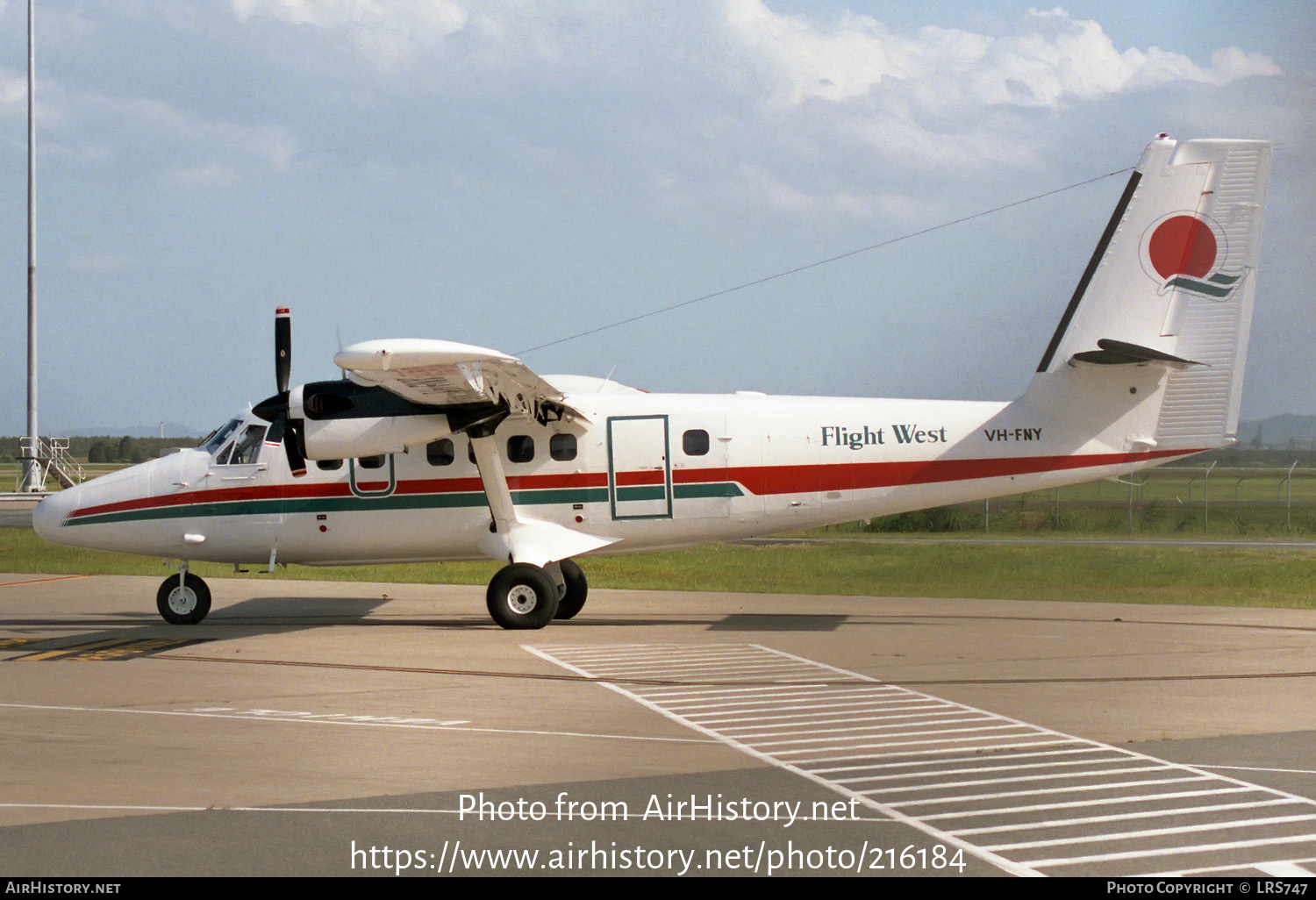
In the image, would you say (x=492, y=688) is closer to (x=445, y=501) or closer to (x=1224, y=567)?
(x=445, y=501)

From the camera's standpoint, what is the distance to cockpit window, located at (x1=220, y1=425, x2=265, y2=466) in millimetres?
16781

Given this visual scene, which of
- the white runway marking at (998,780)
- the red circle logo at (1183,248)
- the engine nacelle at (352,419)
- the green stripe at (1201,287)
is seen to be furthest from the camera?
the red circle logo at (1183,248)

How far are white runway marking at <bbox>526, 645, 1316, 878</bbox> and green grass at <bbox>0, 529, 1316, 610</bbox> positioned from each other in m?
9.63

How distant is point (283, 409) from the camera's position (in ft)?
51.2

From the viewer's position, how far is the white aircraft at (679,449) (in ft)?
50.8

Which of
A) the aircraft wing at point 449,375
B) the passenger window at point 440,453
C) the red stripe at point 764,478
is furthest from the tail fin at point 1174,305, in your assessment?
the passenger window at point 440,453

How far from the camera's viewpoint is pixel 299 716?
9812 millimetres

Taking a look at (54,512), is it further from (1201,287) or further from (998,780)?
(1201,287)

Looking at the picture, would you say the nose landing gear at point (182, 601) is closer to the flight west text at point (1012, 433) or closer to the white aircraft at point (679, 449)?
the white aircraft at point (679, 449)

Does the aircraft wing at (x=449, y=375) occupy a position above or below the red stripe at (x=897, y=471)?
above

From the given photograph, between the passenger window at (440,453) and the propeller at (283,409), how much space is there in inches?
64.4

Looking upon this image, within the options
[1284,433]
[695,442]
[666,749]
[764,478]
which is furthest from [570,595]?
[1284,433]

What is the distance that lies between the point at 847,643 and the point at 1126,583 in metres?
8.79

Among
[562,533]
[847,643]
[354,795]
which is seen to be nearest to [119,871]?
[354,795]
